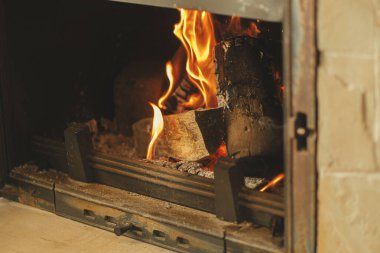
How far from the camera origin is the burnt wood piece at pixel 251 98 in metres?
2.02

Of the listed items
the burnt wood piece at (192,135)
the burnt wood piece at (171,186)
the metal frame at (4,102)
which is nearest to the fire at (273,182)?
the burnt wood piece at (171,186)

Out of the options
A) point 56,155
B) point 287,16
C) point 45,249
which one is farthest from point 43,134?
point 287,16

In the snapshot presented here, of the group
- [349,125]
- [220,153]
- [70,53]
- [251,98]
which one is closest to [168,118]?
[220,153]

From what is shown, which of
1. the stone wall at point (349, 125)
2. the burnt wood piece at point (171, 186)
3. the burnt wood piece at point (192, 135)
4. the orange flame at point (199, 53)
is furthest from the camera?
the orange flame at point (199, 53)

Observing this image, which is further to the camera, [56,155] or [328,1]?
[56,155]

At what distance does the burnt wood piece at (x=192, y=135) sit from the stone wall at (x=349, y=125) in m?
0.59

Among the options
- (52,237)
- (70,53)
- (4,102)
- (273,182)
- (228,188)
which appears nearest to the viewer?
(228,188)

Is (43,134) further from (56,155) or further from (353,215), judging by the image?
(353,215)

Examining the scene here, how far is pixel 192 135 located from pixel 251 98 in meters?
0.26

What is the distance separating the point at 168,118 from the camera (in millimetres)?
2248

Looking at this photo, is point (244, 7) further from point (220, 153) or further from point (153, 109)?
point (153, 109)

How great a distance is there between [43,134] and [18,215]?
13.9 inches

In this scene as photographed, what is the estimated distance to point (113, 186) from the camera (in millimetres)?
2205

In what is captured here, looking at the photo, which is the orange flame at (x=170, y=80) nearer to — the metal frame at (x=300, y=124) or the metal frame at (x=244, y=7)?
the metal frame at (x=244, y=7)
